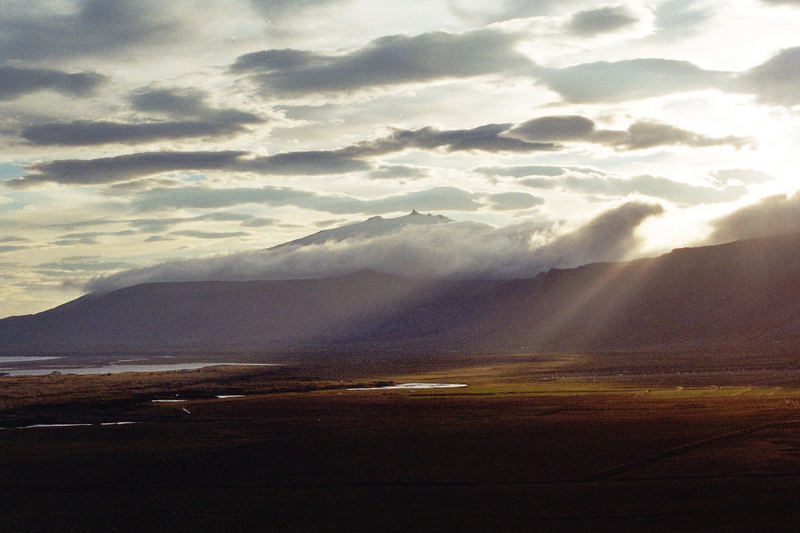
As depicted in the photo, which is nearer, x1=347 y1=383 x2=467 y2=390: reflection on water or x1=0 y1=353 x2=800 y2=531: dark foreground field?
x1=0 y1=353 x2=800 y2=531: dark foreground field

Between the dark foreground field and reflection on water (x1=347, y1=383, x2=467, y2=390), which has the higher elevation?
the dark foreground field

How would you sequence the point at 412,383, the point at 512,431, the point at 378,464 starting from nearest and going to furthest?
the point at 378,464 < the point at 512,431 < the point at 412,383

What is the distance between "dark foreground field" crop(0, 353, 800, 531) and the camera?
34.6m

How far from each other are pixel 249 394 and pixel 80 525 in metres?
69.5

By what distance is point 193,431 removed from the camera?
62.8 meters

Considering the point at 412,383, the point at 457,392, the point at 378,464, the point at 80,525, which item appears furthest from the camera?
the point at 412,383

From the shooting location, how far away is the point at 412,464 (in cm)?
4616

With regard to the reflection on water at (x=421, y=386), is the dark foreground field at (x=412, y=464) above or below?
above

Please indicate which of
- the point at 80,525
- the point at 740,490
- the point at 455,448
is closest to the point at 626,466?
the point at 740,490

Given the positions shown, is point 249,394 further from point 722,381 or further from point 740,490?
point 740,490

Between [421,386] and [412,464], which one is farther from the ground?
[412,464]

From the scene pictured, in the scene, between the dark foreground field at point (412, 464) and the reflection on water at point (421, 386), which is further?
the reflection on water at point (421, 386)

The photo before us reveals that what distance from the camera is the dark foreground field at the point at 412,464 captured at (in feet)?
114

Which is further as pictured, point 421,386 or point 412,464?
point 421,386
